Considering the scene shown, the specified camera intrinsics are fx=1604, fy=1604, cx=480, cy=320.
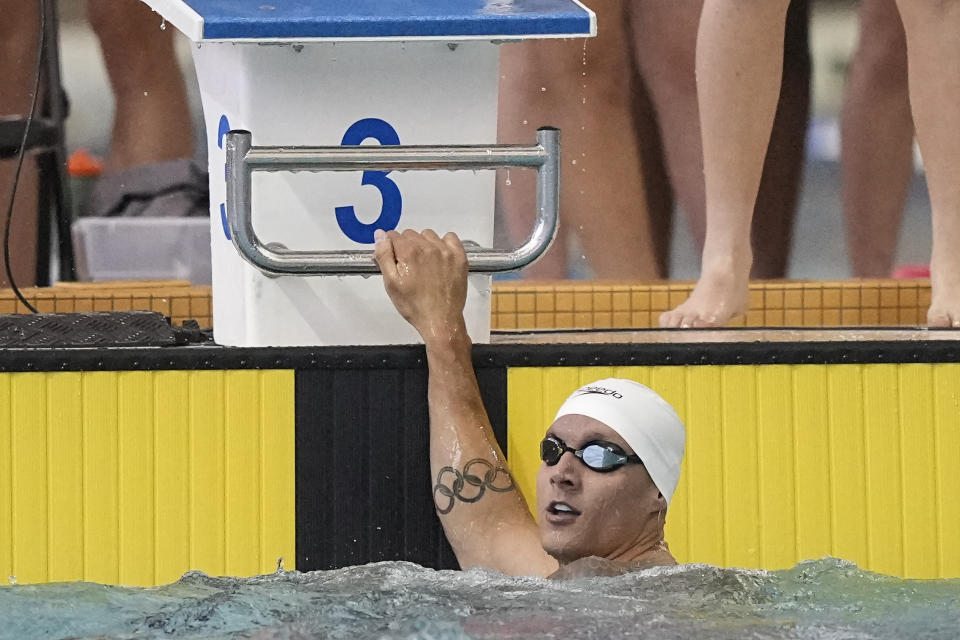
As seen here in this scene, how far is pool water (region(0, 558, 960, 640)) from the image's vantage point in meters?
2.25

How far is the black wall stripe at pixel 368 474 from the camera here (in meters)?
2.64

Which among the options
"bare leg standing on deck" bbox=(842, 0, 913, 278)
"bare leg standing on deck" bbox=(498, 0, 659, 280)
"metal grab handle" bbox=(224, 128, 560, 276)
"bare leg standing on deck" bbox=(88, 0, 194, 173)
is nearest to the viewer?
"metal grab handle" bbox=(224, 128, 560, 276)

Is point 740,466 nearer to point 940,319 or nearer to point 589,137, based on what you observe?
point 940,319

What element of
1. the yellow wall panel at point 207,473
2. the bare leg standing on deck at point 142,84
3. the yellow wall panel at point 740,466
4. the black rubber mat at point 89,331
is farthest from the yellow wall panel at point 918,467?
the bare leg standing on deck at point 142,84

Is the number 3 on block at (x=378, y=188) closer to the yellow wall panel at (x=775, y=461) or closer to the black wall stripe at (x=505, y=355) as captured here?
the black wall stripe at (x=505, y=355)

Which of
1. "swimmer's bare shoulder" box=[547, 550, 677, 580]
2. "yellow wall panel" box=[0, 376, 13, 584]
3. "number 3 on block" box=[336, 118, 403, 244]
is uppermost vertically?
"number 3 on block" box=[336, 118, 403, 244]

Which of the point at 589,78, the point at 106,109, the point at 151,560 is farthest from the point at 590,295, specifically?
the point at 106,109

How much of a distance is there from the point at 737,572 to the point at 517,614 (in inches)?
Answer: 16.9

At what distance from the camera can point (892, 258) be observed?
17.3 ft

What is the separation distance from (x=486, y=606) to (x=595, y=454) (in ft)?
0.91

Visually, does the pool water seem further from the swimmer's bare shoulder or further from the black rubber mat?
the black rubber mat

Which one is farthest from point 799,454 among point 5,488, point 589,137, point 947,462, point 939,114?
point 589,137

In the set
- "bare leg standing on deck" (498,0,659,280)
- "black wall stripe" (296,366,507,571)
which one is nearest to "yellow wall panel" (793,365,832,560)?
"black wall stripe" (296,366,507,571)

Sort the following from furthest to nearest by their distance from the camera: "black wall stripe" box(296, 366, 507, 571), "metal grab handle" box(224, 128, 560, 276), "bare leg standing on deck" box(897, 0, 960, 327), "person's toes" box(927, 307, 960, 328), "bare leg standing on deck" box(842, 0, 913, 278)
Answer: "bare leg standing on deck" box(842, 0, 913, 278)
"bare leg standing on deck" box(897, 0, 960, 327)
"person's toes" box(927, 307, 960, 328)
"black wall stripe" box(296, 366, 507, 571)
"metal grab handle" box(224, 128, 560, 276)
